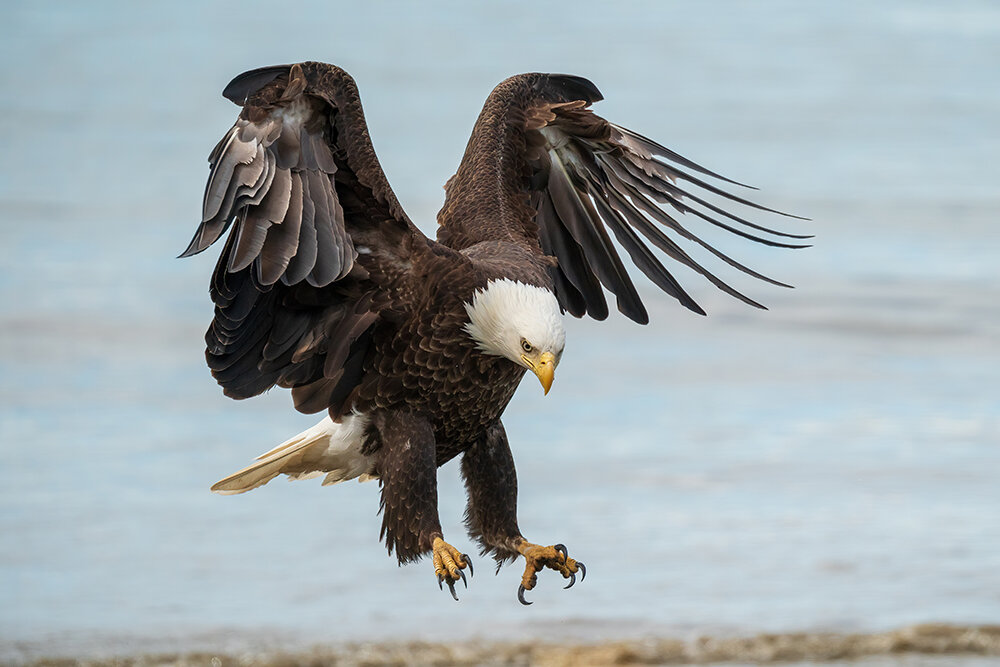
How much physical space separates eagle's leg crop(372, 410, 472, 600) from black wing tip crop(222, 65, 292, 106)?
914 millimetres

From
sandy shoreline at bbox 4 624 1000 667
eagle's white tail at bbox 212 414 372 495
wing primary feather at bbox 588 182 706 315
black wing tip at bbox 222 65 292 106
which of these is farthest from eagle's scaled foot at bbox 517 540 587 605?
sandy shoreline at bbox 4 624 1000 667

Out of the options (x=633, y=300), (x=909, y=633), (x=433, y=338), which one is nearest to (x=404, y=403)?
(x=433, y=338)

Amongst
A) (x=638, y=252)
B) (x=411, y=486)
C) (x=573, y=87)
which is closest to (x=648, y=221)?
(x=638, y=252)

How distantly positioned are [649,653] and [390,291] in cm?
303

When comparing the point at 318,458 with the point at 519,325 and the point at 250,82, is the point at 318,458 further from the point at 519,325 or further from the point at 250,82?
the point at 250,82

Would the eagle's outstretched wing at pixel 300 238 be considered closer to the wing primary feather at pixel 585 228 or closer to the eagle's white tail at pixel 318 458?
the eagle's white tail at pixel 318 458

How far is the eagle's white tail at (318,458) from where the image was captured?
4.26 metres

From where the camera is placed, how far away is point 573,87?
4945 mm

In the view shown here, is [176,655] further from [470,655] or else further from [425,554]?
[425,554]

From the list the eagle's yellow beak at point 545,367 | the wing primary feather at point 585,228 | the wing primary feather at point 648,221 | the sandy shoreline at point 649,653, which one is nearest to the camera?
the eagle's yellow beak at point 545,367

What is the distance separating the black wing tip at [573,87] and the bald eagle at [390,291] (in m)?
0.17

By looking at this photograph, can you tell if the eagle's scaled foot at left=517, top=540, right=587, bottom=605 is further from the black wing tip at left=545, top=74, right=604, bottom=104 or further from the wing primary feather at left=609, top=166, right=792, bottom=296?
the black wing tip at left=545, top=74, right=604, bottom=104

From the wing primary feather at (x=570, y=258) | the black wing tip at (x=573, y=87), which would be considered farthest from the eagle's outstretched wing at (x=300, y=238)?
the black wing tip at (x=573, y=87)

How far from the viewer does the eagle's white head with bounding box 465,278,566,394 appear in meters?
3.81
